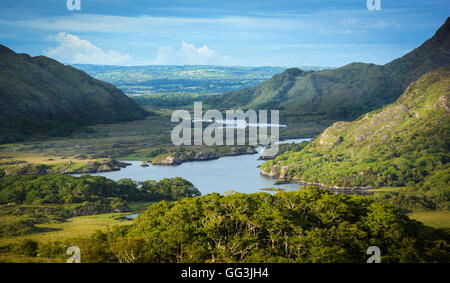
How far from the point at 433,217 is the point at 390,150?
36.9 metres

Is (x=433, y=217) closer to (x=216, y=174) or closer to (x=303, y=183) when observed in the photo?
(x=303, y=183)

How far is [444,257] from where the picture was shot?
40.5 metres

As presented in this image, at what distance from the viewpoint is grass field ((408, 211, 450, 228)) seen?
67.6 metres

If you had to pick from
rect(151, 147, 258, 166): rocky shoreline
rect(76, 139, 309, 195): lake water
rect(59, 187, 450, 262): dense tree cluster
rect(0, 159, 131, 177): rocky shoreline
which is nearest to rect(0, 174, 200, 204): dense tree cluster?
rect(76, 139, 309, 195): lake water

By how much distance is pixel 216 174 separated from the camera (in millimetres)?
112000

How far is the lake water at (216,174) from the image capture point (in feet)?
320

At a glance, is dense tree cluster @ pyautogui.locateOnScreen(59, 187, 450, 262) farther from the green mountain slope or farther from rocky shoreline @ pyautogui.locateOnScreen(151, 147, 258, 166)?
rocky shoreline @ pyautogui.locateOnScreen(151, 147, 258, 166)

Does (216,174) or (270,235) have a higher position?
(270,235)

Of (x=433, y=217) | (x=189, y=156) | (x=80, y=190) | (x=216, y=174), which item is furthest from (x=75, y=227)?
(x=189, y=156)

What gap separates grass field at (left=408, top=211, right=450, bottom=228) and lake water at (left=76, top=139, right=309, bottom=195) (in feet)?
90.7

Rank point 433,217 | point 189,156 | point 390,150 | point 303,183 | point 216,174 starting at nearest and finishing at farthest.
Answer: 1. point 433,217
2. point 303,183
3. point 390,150
4. point 216,174
5. point 189,156

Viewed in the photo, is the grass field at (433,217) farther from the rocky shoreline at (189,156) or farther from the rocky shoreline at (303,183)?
the rocky shoreline at (189,156)
